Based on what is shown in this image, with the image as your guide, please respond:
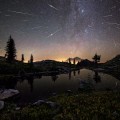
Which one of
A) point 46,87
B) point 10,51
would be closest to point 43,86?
point 46,87

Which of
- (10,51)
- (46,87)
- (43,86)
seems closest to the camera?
(46,87)

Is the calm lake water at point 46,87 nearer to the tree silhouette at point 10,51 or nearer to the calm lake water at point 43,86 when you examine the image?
Result: the calm lake water at point 43,86

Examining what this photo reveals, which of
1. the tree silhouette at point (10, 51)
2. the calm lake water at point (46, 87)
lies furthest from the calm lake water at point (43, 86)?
the tree silhouette at point (10, 51)

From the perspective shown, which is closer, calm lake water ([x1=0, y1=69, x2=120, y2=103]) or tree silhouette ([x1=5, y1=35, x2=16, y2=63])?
calm lake water ([x1=0, y1=69, x2=120, y2=103])

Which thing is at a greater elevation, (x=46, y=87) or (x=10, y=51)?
(x=10, y=51)

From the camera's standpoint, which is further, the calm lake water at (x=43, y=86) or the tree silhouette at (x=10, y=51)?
the tree silhouette at (x=10, y=51)

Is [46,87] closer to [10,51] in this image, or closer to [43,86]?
[43,86]

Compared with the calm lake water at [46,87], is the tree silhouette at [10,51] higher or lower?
higher

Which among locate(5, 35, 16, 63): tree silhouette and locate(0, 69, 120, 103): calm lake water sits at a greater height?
locate(5, 35, 16, 63): tree silhouette

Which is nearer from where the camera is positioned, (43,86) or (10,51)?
(43,86)

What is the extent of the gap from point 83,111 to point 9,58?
71028 millimetres

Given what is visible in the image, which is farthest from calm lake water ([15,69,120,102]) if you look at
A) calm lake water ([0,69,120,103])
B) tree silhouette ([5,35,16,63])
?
tree silhouette ([5,35,16,63])

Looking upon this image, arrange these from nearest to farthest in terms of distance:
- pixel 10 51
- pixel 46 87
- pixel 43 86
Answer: pixel 46 87, pixel 43 86, pixel 10 51

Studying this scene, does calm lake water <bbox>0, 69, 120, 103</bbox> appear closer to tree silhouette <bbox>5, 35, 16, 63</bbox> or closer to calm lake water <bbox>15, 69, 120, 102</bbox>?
calm lake water <bbox>15, 69, 120, 102</bbox>
